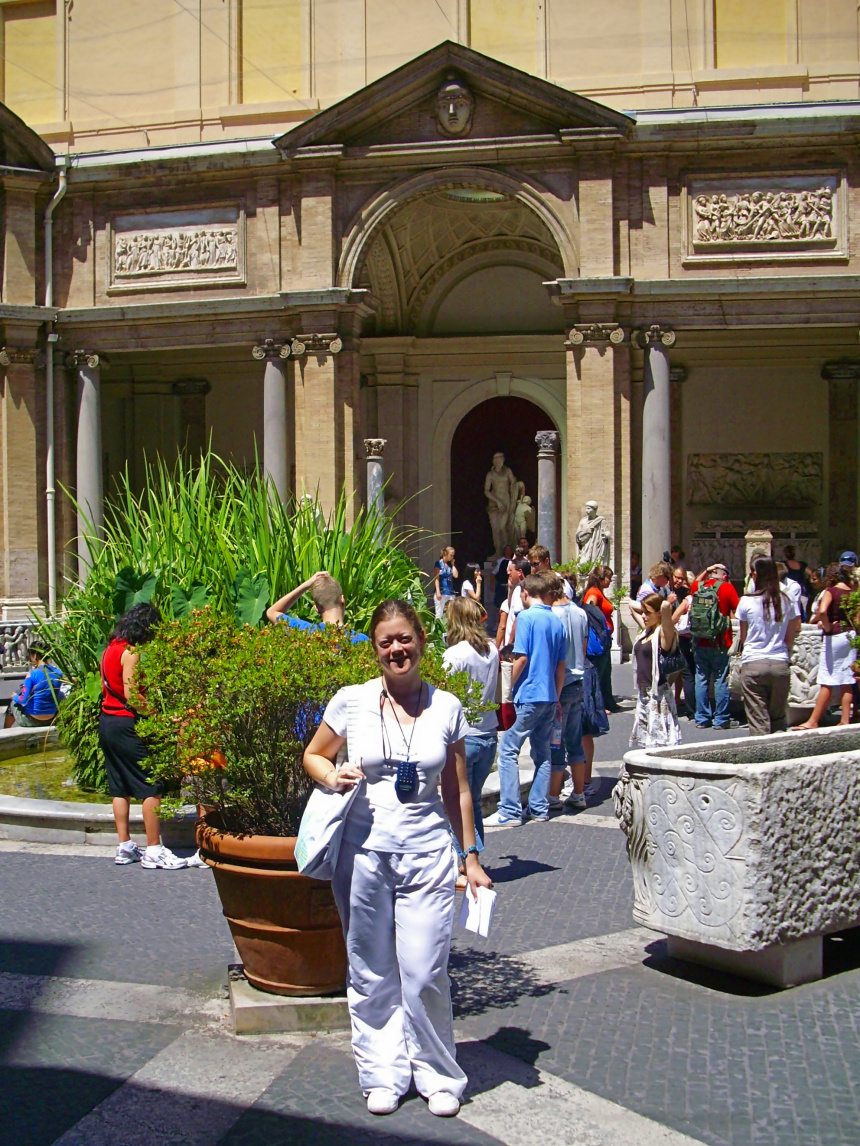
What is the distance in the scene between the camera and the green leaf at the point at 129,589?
984cm

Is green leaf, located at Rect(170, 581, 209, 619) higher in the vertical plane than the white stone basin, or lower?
higher

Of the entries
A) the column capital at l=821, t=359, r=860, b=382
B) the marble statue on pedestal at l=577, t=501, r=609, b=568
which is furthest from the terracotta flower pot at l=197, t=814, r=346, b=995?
the column capital at l=821, t=359, r=860, b=382

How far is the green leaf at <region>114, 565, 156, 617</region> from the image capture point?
9.84 meters

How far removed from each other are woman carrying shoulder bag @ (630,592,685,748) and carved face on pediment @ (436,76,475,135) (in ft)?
44.9

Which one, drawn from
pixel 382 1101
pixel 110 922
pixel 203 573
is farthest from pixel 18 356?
pixel 382 1101

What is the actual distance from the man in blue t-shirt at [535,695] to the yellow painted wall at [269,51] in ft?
58.5

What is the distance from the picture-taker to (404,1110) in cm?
442

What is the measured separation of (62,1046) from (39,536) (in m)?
20.5

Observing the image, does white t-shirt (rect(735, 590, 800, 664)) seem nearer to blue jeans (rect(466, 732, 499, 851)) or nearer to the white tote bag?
blue jeans (rect(466, 732, 499, 851))

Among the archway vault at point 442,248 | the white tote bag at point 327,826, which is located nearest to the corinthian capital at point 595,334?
the archway vault at point 442,248

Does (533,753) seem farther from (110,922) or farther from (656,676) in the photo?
(110,922)

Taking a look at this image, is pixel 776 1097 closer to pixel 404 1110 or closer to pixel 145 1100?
pixel 404 1110

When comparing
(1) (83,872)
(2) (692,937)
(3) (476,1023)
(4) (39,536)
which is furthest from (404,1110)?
(4) (39,536)

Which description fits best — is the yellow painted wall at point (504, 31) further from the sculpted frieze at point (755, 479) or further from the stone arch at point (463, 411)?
the sculpted frieze at point (755, 479)
